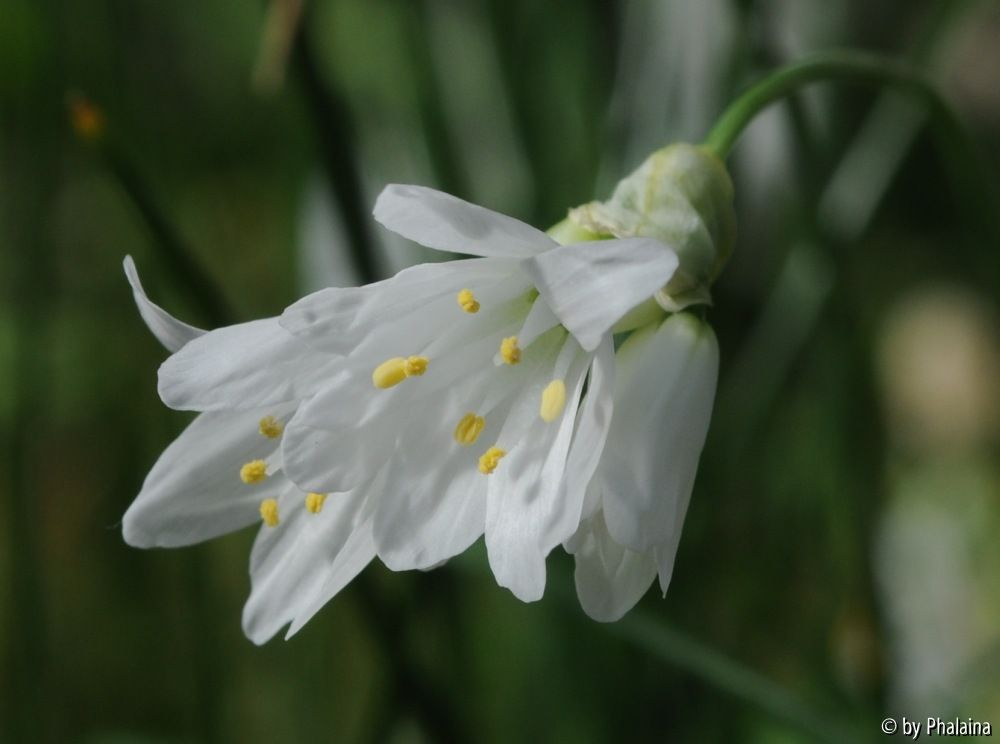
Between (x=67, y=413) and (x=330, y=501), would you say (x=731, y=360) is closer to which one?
(x=330, y=501)

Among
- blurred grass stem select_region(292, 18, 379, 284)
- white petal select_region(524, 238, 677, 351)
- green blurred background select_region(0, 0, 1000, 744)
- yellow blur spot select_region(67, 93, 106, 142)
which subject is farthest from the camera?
green blurred background select_region(0, 0, 1000, 744)

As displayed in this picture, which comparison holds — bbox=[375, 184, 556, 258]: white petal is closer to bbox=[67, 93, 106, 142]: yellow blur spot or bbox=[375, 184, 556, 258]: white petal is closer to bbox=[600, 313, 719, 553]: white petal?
bbox=[600, 313, 719, 553]: white petal

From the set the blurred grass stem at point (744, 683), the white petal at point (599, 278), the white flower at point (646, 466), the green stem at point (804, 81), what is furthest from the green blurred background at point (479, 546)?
the white petal at point (599, 278)

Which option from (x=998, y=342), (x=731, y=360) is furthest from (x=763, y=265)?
(x=998, y=342)

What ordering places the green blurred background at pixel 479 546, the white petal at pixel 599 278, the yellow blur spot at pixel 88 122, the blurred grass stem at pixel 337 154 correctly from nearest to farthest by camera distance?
the white petal at pixel 599 278, the yellow blur spot at pixel 88 122, the blurred grass stem at pixel 337 154, the green blurred background at pixel 479 546

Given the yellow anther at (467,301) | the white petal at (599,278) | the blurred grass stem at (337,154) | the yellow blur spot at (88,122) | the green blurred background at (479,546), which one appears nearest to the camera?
the white petal at (599,278)

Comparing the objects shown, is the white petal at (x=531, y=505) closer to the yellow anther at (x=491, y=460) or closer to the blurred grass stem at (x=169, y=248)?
the yellow anther at (x=491, y=460)

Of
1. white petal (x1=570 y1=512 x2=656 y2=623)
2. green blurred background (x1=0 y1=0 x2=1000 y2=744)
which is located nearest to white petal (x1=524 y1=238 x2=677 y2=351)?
white petal (x1=570 y1=512 x2=656 y2=623)
